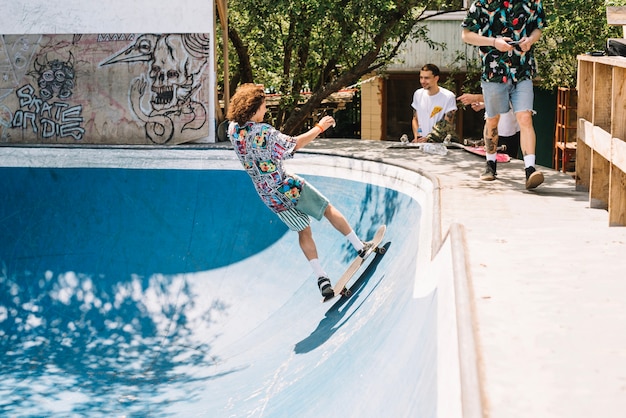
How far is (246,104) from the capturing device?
22.5ft

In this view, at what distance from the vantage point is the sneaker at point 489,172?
870 cm

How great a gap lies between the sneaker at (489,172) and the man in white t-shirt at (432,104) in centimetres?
264

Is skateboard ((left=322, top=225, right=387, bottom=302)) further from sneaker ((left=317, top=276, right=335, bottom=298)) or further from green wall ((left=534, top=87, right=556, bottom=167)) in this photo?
green wall ((left=534, top=87, right=556, bottom=167))

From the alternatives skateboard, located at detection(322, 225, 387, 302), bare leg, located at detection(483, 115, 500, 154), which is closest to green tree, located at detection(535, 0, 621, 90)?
bare leg, located at detection(483, 115, 500, 154)

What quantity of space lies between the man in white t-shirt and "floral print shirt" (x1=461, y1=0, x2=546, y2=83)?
9.83 ft

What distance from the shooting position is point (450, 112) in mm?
11359

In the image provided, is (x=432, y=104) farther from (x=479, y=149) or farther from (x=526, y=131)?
(x=526, y=131)

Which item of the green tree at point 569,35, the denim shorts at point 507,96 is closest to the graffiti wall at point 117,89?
the green tree at point 569,35

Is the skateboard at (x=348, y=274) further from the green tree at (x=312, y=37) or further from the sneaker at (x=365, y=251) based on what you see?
the green tree at (x=312, y=37)

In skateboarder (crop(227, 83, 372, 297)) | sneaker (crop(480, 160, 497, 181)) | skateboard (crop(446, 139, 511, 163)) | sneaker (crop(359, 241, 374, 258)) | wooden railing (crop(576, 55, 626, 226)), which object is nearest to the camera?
wooden railing (crop(576, 55, 626, 226))

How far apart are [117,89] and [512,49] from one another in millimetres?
6993

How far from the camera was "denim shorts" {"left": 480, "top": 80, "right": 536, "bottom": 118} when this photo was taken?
809cm

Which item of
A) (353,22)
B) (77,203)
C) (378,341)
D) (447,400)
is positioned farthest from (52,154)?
(447,400)

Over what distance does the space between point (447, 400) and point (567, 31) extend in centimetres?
1226
